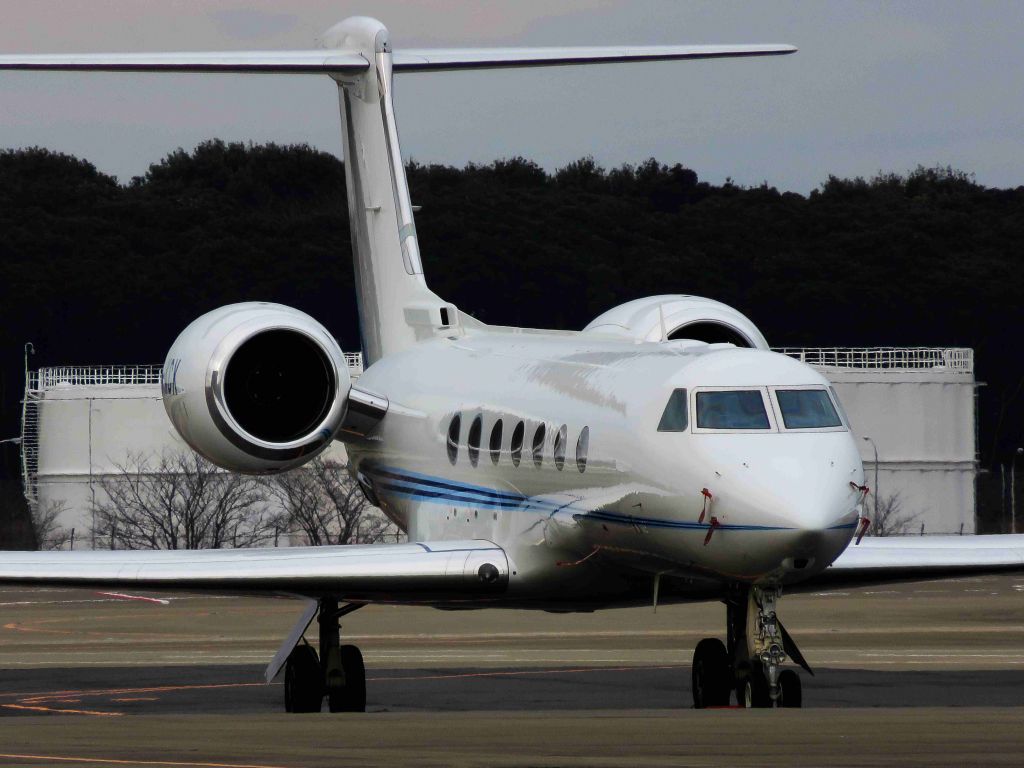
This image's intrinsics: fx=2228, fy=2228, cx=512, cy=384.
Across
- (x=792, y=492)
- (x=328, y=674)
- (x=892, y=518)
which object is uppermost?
(x=792, y=492)


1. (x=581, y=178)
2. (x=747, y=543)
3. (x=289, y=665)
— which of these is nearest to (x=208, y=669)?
(x=289, y=665)

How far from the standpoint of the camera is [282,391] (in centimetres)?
2070

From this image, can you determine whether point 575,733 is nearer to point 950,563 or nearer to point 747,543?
point 747,543

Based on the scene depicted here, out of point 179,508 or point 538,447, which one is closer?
point 538,447

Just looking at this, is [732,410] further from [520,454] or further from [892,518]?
[892,518]

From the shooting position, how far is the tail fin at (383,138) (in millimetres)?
23797

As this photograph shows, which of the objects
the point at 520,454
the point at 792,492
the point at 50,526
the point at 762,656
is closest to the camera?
the point at 792,492

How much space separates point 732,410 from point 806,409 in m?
0.53

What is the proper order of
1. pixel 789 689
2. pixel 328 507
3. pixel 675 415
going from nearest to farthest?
pixel 789 689 < pixel 675 415 < pixel 328 507

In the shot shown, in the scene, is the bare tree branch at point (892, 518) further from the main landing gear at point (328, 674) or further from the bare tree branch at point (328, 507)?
the main landing gear at point (328, 674)

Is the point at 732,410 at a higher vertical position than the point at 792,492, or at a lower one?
higher

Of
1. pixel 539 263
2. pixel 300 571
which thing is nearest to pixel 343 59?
pixel 300 571

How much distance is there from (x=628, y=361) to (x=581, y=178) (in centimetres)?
9288

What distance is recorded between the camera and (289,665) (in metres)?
19.8
